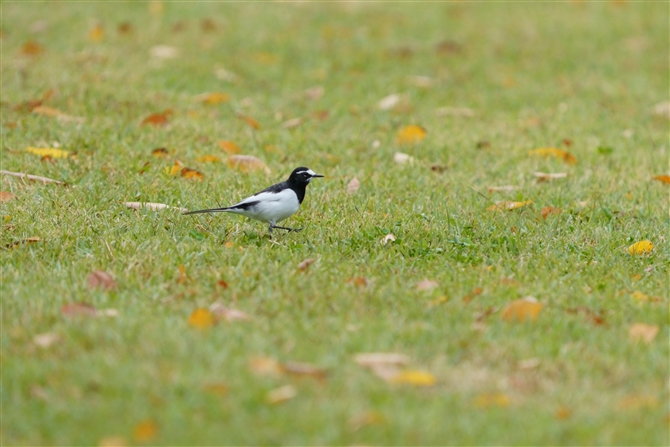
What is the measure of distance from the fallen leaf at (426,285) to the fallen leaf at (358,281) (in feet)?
0.87

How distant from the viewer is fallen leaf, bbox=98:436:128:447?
3049mm

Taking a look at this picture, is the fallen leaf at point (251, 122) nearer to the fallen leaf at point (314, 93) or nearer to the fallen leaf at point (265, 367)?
the fallen leaf at point (314, 93)

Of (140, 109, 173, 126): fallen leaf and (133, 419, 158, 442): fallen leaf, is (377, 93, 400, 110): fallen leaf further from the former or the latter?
(133, 419, 158, 442): fallen leaf

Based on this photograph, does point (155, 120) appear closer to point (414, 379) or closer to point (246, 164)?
point (246, 164)

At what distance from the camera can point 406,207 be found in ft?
19.6

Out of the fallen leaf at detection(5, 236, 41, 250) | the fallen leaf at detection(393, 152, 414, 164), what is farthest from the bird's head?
the fallen leaf at detection(393, 152, 414, 164)

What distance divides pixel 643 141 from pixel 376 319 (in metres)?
4.63

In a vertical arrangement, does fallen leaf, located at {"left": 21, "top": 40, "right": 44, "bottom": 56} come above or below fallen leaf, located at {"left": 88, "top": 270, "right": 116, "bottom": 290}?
above

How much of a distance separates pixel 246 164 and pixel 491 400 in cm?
364

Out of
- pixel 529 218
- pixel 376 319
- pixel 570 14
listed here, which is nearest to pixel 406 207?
pixel 529 218

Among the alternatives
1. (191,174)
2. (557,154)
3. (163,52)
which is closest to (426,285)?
(191,174)

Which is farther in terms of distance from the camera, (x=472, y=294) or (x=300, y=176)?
(x=300, y=176)

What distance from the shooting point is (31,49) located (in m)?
9.41

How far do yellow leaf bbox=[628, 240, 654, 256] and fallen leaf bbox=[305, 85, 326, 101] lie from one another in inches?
Answer: 170
